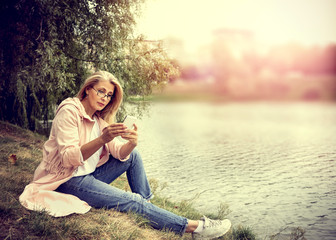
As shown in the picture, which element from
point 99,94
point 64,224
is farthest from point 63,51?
point 64,224

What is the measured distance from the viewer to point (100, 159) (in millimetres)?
2914

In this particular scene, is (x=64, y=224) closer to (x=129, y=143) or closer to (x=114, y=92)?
(x=129, y=143)

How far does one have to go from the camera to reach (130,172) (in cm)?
301

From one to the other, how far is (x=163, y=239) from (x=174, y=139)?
902 cm

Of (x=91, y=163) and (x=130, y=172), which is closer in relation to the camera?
(x=91, y=163)

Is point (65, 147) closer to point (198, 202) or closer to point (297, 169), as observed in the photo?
point (198, 202)

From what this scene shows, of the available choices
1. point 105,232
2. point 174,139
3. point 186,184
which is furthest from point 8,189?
point 174,139

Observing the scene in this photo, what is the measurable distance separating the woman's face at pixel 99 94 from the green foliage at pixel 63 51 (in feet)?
10.0

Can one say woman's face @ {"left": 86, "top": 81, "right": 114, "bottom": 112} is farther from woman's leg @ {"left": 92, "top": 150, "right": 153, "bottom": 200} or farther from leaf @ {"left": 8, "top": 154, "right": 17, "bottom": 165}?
leaf @ {"left": 8, "top": 154, "right": 17, "bottom": 165}

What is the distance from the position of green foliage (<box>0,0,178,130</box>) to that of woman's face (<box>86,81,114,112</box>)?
3.05 m

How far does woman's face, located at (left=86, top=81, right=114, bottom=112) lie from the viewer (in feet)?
8.75

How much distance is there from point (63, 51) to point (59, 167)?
409 cm

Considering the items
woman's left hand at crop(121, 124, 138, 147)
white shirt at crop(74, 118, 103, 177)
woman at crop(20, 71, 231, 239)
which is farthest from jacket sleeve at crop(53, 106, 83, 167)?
woman's left hand at crop(121, 124, 138, 147)

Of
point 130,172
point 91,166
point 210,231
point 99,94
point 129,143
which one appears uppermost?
point 99,94
